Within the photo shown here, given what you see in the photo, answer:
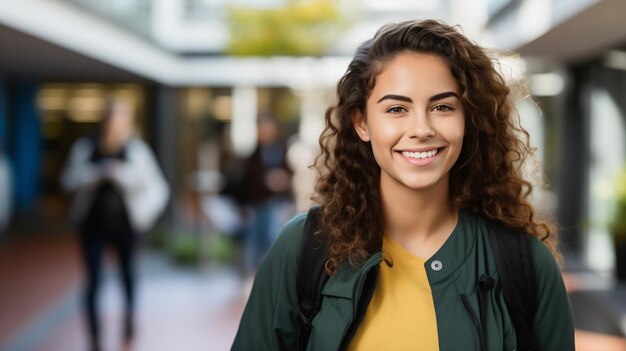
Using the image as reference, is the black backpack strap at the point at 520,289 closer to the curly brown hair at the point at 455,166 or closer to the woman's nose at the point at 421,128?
the curly brown hair at the point at 455,166

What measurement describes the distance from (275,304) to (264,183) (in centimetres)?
778

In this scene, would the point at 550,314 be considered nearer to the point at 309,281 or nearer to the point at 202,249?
the point at 309,281

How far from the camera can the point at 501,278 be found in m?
1.85

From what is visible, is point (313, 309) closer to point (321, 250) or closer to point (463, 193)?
point (321, 250)


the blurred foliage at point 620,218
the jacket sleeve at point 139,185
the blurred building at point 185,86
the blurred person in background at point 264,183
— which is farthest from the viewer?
the blurred building at point 185,86

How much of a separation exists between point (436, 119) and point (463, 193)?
314mm

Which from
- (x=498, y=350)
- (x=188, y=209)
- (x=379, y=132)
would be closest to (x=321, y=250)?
(x=379, y=132)

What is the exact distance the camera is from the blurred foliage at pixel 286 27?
1355 centimetres

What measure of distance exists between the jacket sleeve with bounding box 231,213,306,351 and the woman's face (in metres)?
0.35

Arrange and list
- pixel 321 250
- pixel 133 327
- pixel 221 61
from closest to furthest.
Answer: pixel 321 250 < pixel 133 327 < pixel 221 61

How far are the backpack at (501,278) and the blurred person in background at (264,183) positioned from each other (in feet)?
25.3

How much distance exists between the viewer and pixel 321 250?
6.40 feet

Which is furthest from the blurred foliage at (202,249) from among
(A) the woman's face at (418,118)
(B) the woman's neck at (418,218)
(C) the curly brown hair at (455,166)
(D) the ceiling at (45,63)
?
(A) the woman's face at (418,118)

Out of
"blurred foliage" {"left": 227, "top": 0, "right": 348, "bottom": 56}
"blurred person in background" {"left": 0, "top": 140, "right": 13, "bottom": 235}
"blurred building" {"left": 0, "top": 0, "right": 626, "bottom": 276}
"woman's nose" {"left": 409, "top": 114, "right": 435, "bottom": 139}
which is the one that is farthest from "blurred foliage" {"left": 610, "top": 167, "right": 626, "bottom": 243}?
"blurred person in background" {"left": 0, "top": 140, "right": 13, "bottom": 235}
